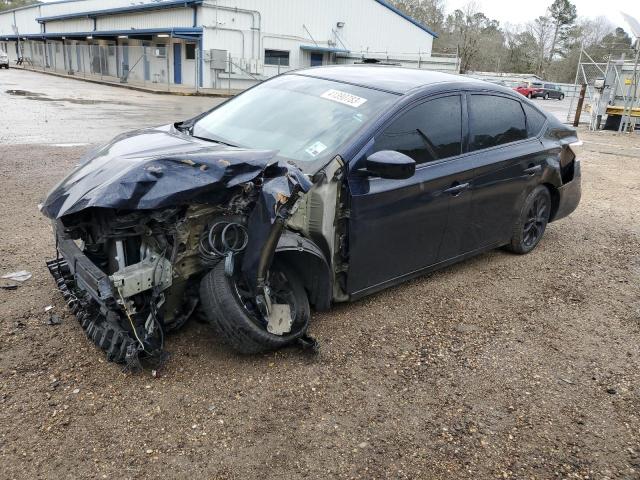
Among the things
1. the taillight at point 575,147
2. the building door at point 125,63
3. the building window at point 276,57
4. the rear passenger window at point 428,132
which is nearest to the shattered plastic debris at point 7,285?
the rear passenger window at point 428,132

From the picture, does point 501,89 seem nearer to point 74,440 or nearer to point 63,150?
point 74,440

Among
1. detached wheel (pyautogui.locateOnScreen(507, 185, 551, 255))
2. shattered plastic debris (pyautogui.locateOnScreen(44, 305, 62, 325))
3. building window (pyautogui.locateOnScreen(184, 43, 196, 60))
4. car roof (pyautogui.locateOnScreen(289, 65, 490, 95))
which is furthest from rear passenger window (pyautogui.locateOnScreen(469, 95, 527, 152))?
building window (pyautogui.locateOnScreen(184, 43, 196, 60))

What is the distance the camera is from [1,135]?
33.4ft

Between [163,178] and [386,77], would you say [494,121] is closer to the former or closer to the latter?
[386,77]

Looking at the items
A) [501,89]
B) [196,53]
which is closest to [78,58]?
[196,53]

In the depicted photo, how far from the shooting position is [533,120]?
16.3 feet

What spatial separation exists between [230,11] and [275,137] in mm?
29171

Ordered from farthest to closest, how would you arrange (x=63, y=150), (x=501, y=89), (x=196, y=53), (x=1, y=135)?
(x=196, y=53)
(x=1, y=135)
(x=63, y=150)
(x=501, y=89)

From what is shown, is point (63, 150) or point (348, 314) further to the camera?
point (63, 150)

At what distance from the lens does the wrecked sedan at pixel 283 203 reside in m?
2.76

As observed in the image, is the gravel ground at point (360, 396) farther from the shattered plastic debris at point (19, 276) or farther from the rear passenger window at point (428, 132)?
the rear passenger window at point (428, 132)

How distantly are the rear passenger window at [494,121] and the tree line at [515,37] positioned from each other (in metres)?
61.2

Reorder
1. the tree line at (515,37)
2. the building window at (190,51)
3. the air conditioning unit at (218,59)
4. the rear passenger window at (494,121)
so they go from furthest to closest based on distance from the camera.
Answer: the tree line at (515,37) < the building window at (190,51) < the air conditioning unit at (218,59) < the rear passenger window at (494,121)

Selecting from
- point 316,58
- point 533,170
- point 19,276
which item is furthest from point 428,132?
point 316,58
